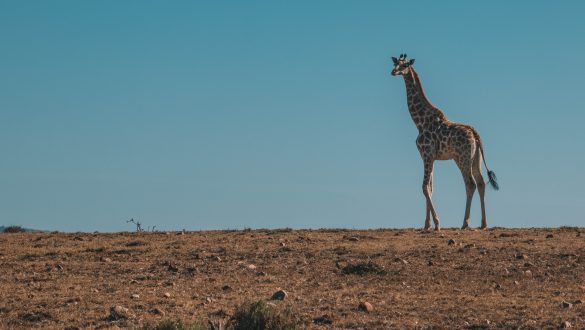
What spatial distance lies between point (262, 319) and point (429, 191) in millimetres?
16743

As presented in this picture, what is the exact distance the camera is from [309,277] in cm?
2155

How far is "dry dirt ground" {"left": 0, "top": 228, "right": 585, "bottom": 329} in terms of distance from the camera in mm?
17172

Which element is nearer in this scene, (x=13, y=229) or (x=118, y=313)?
(x=118, y=313)

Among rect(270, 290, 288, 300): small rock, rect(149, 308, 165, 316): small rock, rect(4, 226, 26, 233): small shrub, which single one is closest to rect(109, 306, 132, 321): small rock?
rect(149, 308, 165, 316): small rock

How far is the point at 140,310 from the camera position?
58.3 ft

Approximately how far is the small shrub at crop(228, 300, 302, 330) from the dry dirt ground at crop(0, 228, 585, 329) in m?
1.10

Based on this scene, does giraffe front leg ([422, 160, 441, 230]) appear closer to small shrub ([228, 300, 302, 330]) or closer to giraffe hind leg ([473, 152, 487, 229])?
giraffe hind leg ([473, 152, 487, 229])

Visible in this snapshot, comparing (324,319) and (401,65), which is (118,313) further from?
(401,65)

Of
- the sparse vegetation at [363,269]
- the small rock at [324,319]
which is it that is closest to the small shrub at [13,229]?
the sparse vegetation at [363,269]

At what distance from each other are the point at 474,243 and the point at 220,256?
6.60m

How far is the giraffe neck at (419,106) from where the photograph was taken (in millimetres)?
32469

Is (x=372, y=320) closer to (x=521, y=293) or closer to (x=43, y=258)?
(x=521, y=293)

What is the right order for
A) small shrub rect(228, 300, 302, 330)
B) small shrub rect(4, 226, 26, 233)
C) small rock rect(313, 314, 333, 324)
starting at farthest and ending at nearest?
1. small shrub rect(4, 226, 26, 233)
2. small rock rect(313, 314, 333, 324)
3. small shrub rect(228, 300, 302, 330)

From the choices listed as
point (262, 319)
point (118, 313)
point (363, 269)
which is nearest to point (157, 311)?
point (118, 313)
